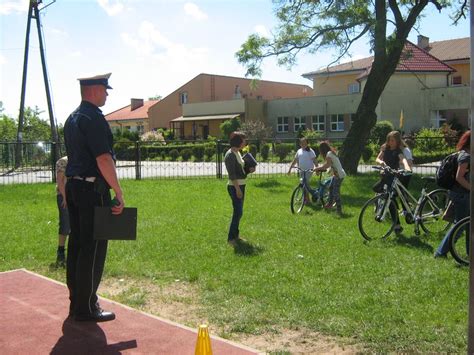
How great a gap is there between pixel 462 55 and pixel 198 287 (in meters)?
47.7

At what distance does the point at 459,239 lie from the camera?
289 inches

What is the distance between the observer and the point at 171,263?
7473mm

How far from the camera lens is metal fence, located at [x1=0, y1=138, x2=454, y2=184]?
22.3m

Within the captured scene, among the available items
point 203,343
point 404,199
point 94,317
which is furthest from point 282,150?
point 203,343

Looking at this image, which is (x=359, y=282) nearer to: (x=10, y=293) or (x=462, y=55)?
(x=10, y=293)

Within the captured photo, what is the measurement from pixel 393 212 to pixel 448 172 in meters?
1.65

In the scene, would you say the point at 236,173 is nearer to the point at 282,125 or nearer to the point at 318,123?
the point at 318,123

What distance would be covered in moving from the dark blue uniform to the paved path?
285 millimetres

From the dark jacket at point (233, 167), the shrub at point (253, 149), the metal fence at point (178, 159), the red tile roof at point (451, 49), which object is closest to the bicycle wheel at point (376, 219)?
the dark jacket at point (233, 167)

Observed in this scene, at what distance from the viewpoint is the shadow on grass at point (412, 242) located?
8.23 m

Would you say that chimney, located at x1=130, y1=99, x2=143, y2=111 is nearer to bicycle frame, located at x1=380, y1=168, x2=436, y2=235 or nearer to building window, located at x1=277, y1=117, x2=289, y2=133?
building window, located at x1=277, y1=117, x2=289, y2=133

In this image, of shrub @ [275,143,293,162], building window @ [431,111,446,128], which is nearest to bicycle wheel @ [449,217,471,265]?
shrub @ [275,143,293,162]

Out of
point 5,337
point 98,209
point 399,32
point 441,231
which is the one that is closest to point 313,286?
point 98,209

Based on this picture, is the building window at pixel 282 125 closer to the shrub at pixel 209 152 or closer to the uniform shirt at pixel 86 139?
the shrub at pixel 209 152
